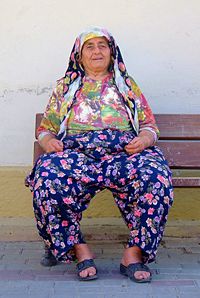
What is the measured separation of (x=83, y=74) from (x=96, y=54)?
0.61 feet

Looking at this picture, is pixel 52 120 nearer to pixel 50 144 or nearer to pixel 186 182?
pixel 50 144

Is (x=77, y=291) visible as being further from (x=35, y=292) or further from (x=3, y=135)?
(x=3, y=135)

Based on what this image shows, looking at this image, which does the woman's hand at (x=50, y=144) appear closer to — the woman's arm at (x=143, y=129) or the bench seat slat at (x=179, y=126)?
the woman's arm at (x=143, y=129)

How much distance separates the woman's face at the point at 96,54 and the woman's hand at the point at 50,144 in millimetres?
562

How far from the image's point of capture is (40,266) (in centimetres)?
364

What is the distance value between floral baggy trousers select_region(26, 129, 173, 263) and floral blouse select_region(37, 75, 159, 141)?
0.88ft

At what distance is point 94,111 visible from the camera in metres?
3.74

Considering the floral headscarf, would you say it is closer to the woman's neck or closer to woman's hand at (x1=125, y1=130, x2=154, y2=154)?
the woman's neck

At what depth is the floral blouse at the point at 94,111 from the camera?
373 centimetres

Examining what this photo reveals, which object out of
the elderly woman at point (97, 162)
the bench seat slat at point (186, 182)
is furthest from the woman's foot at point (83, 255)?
the bench seat slat at point (186, 182)

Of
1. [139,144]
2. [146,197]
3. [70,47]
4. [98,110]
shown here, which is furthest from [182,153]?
[70,47]

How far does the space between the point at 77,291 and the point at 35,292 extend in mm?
228

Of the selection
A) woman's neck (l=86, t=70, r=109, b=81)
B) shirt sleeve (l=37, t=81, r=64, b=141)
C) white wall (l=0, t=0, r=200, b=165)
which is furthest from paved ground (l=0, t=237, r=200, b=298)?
woman's neck (l=86, t=70, r=109, b=81)

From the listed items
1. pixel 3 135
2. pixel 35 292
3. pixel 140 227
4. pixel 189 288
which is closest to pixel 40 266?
pixel 35 292
